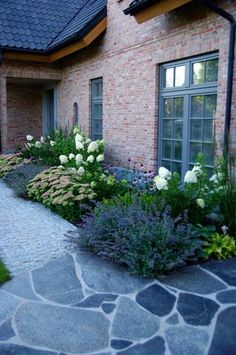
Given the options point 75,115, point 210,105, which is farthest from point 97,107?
point 210,105

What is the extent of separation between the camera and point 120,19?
356 inches

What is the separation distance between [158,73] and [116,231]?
4738 mm

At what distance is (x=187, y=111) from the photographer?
23.3ft

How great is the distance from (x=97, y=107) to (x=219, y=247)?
7.40 metres

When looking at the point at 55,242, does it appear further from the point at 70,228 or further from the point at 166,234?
the point at 166,234

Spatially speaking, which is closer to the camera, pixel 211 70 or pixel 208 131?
pixel 211 70

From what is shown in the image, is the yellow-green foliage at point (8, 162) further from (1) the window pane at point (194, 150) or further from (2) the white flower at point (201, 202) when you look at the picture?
(2) the white flower at point (201, 202)

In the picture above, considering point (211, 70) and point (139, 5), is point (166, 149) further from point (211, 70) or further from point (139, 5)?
point (139, 5)

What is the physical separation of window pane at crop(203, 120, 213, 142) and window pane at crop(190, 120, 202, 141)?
0.13m

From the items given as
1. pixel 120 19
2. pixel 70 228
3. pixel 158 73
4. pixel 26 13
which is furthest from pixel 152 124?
pixel 26 13

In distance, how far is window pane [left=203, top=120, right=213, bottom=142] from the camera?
6.62 m

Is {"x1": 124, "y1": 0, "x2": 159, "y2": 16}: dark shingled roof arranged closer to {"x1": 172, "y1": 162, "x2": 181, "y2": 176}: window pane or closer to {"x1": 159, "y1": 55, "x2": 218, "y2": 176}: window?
{"x1": 159, "y1": 55, "x2": 218, "y2": 176}: window

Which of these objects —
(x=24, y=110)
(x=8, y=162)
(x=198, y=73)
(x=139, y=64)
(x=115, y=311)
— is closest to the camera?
(x=115, y=311)

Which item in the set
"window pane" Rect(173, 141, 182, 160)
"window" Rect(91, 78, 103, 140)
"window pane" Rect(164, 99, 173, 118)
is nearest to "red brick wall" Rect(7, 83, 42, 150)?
"window" Rect(91, 78, 103, 140)
